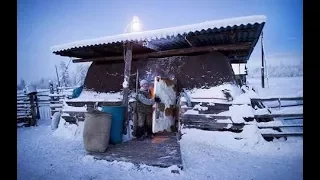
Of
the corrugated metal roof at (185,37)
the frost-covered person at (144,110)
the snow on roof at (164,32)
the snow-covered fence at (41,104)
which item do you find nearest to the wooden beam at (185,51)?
the corrugated metal roof at (185,37)

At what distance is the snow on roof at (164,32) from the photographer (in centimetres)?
329

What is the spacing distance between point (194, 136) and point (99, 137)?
1.69 metres

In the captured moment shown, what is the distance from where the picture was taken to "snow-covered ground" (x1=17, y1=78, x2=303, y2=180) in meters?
2.78

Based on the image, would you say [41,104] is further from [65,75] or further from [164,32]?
[164,32]

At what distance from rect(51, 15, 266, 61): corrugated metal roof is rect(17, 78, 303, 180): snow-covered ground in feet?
3.41

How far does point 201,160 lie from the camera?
10.5 feet

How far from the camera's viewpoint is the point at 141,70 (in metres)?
5.19

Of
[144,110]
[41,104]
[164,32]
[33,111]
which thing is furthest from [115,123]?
[41,104]

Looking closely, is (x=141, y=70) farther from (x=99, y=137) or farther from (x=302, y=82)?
(x=302, y=82)

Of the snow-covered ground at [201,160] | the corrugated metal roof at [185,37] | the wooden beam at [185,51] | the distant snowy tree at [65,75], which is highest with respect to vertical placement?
the corrugated metal roof at [185,37]

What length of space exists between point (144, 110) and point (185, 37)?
1696 millimetres

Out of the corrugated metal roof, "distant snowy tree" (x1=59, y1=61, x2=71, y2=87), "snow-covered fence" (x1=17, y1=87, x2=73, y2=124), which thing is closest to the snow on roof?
the corrugated metal roof

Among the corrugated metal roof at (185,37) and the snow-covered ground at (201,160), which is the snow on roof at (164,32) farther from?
the snow-covered ground at (201,160)
